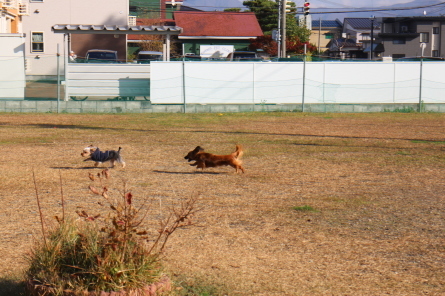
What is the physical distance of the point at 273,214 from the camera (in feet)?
22.8

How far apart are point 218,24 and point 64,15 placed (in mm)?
13897

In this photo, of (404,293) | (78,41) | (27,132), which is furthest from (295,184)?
(78,41)

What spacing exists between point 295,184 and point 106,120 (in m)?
10.6

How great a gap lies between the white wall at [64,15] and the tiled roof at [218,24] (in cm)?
740

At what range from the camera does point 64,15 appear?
40969mm

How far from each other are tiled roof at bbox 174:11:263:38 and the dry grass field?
33897 millimetres

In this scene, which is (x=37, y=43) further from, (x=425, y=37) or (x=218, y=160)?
Answer: (x=425, y=37)

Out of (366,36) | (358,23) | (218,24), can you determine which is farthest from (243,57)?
(358,23)

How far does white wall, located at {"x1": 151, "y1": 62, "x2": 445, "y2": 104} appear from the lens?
2172 cm

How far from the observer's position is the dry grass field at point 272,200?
4.96 metres

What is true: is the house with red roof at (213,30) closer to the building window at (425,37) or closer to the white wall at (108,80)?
the building window at (425,37)

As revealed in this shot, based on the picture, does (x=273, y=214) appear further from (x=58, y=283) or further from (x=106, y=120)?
(x=106, y=120)

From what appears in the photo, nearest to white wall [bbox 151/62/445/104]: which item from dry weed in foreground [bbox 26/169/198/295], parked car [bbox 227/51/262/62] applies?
parked car [bbox 227/51/262/62]

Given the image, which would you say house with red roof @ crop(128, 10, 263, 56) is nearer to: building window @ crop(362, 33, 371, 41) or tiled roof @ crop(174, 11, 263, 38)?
tiled roof @ crop(174, 11, 263, 38)
